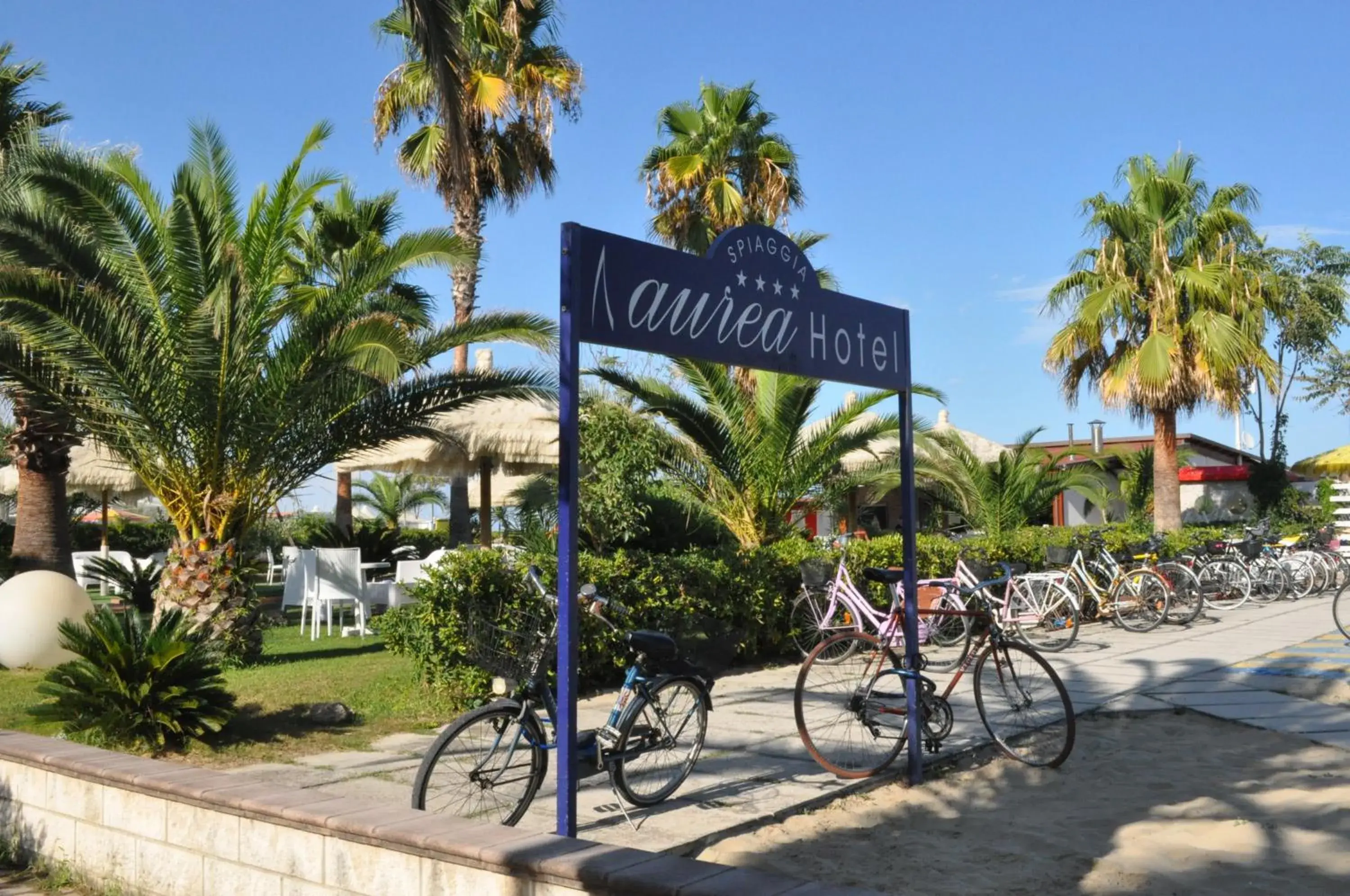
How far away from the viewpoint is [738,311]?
5344mm

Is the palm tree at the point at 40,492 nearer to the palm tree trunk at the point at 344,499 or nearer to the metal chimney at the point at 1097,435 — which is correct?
the palm tree trunk at the point at 344,499

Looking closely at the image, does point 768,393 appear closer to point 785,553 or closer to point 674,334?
point 785,553

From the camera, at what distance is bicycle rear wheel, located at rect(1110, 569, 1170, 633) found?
1292 centimetres

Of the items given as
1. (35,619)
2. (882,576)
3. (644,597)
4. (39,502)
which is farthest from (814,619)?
(39,502)

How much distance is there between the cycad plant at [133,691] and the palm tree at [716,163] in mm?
15738

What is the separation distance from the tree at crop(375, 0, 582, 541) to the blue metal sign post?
40.7 feet

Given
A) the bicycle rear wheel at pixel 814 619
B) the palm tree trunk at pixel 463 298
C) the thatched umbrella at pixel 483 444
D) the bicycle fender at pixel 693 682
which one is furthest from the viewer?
the palm tree trunk at pixel 463 298

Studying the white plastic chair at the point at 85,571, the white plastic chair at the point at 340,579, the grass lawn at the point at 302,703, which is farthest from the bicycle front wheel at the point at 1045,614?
the white plastic chair at the point at 85,571

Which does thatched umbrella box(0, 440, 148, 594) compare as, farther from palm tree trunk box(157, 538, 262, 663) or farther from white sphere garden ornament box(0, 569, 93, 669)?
palm tree trunk box(157, 538, 262, 663)

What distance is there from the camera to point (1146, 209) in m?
20.5

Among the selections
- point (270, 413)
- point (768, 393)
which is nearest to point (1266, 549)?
point (768, 393)

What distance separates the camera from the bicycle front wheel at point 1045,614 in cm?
1128

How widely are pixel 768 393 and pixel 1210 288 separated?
10950mm

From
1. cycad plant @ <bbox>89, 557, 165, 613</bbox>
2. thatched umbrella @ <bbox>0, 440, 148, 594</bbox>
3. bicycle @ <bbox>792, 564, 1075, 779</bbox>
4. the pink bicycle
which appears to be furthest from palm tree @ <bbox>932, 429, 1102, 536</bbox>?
thatched umbrella @ <bbox>0, 440, 148, 594</bbox>
